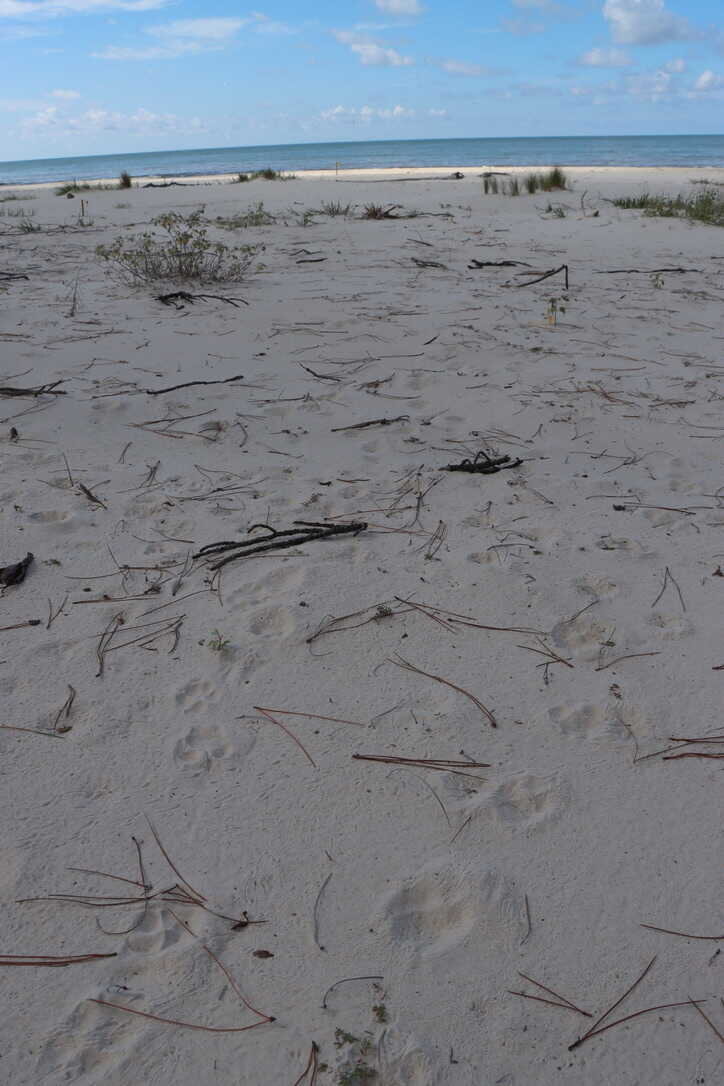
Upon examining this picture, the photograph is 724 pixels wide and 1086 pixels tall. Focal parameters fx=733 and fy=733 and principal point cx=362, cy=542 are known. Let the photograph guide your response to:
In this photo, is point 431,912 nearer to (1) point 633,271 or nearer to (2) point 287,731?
(2) point 287,731

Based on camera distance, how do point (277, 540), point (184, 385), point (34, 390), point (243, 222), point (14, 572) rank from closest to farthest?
point (14, 572)
point (277, 540)
point (34, 390)
point (184, 385)
point (243, 222)

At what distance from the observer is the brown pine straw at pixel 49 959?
1261 mm

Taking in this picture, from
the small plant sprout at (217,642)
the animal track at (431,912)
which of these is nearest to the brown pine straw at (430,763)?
the animal track at (431,912)

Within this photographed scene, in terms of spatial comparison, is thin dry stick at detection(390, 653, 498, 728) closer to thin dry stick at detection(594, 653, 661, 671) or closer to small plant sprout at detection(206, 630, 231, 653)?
thin dry stick at detection(594, 653, 661, 671)

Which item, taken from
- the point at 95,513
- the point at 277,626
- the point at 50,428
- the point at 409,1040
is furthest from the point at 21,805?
the point at 50,428

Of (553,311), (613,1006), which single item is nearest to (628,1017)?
(613,1006)

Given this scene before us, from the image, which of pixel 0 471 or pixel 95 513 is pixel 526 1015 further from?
pixel 0 471

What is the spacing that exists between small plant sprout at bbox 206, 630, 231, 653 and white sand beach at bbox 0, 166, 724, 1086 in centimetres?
3

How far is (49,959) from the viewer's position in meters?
1.27

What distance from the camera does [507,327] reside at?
471cm

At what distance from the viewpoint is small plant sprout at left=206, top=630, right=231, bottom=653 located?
197 cm

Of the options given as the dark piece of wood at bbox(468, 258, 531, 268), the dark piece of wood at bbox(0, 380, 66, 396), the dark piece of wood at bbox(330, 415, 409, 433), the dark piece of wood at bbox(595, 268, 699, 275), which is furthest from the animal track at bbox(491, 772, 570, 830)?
the dark piece of wood at bbox(595, 268, 699, 275)

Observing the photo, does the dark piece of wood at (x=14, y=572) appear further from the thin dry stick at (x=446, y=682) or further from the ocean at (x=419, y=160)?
the ocean at (x=419, y=160)

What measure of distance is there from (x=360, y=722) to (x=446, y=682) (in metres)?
0.26
